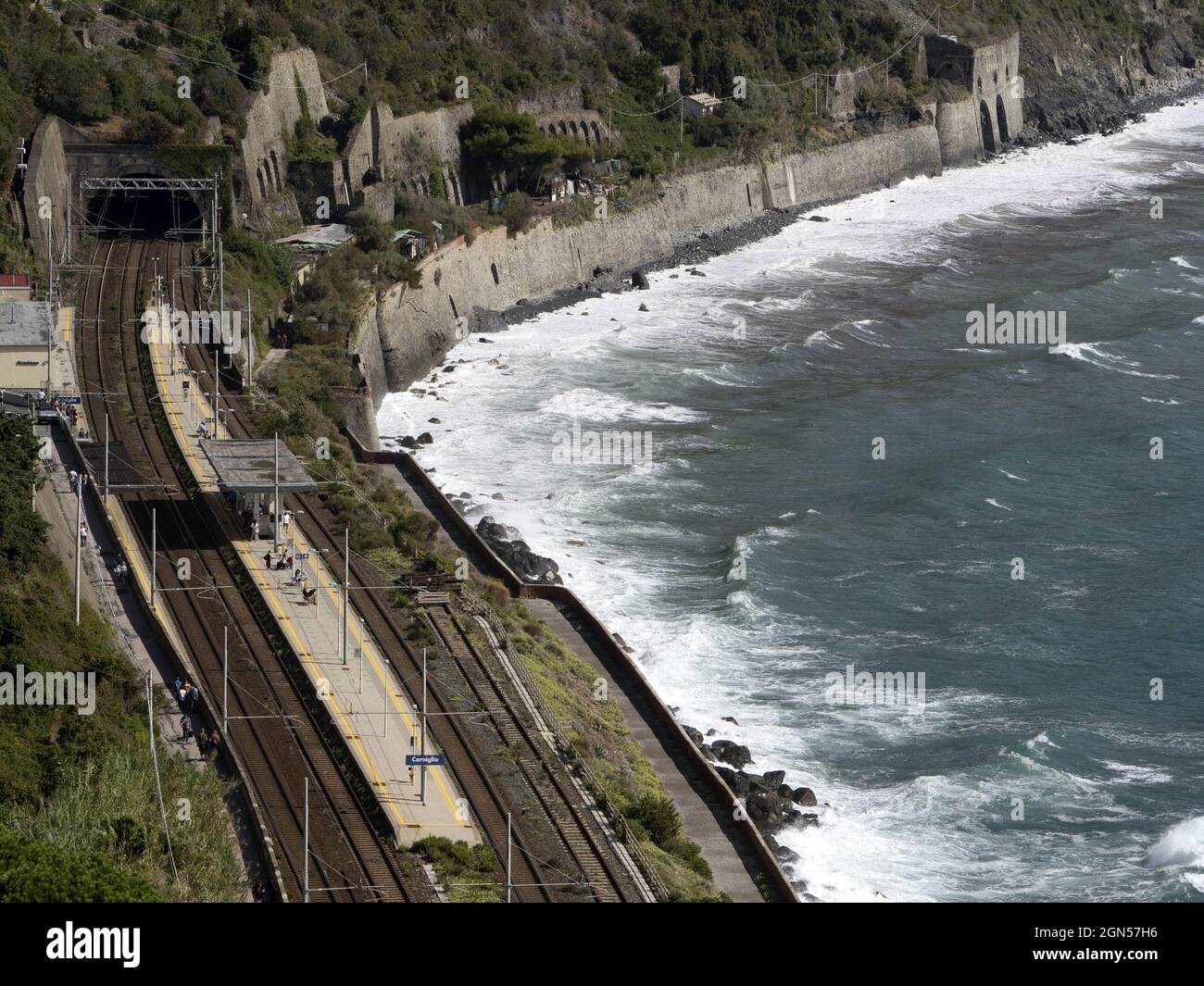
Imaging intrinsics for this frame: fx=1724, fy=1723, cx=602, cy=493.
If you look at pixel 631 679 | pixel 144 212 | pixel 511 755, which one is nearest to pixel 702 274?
pixel 144 212

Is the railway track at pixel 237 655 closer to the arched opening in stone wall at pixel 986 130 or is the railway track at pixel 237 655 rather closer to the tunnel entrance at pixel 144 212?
the tunnel entrance at pixel 144 212

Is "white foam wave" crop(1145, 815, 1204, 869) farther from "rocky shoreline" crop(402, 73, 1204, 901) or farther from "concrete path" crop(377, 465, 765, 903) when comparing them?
"concrete path" crop(377, 465, 765, 903)

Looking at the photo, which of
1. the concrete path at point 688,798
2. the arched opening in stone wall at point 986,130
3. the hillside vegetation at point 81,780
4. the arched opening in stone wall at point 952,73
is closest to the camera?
the hillside vegetation at point 81,780

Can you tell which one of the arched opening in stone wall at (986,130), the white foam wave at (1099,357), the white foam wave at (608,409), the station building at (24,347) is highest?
the arched opening in stone wall at (986,130)

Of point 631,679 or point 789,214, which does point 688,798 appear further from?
point 789,214

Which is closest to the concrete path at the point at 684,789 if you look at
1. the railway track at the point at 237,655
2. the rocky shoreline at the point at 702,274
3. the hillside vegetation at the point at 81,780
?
the rocky shoreline at the point at 702,274

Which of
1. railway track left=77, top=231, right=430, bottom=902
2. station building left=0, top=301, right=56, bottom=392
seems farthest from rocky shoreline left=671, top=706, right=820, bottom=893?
station building left=0, top=301, right=56, bottom=392

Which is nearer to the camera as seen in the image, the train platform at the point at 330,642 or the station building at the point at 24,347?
the train platform at the point at 330,642
